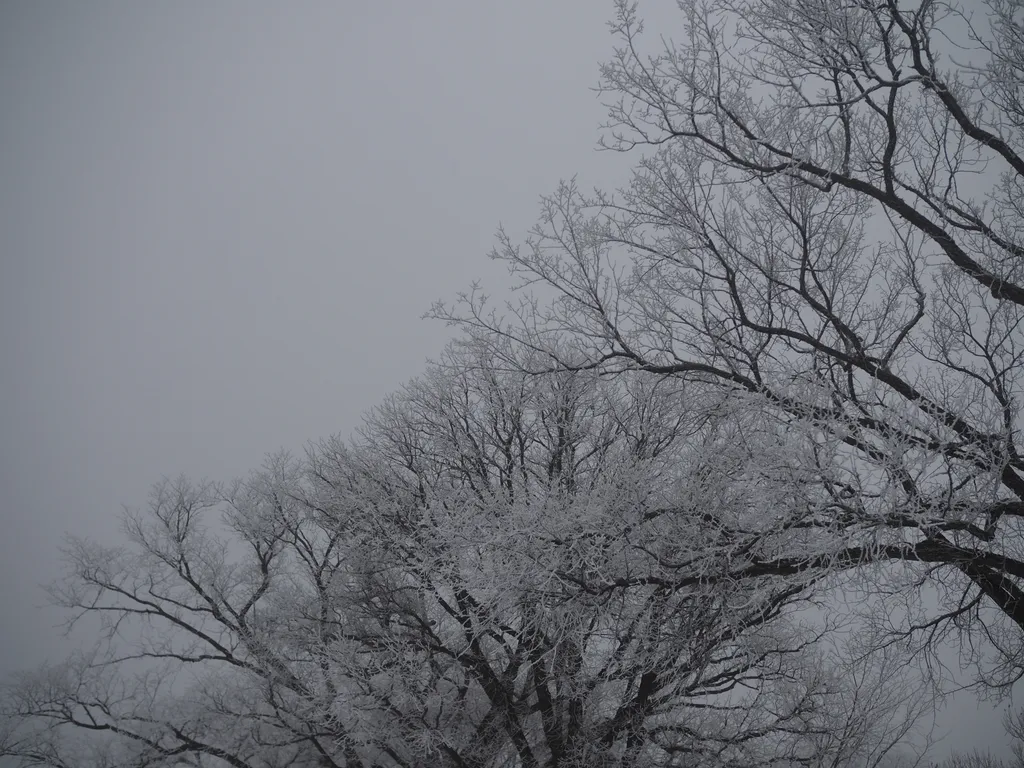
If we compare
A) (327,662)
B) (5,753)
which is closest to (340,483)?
(327,662)

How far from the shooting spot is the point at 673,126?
554cm

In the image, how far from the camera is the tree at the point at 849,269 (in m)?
3.97

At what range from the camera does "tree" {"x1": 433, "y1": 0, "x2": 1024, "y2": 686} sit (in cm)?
397

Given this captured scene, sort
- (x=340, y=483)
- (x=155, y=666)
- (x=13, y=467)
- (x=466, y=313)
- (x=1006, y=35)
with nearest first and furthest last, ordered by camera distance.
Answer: (x=1006, y=35) < (x=466, y=313) < (x=340, y=483) < (x=155, y=666) < (x=13, y=467)

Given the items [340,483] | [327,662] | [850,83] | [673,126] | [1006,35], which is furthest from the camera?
[340,483]

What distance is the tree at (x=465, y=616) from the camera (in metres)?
4.97

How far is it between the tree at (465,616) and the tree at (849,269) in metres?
0.69

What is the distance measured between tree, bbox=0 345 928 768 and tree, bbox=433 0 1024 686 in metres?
0.69

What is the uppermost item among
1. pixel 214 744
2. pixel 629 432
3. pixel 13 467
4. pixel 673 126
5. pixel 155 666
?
pixel 13 467

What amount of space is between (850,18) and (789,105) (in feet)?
2.27

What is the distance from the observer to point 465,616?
765 centimetres

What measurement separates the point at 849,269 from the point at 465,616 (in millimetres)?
5757

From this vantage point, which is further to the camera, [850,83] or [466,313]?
[466,313]

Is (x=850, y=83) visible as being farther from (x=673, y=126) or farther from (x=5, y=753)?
(x=5, y=753)
